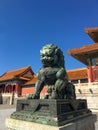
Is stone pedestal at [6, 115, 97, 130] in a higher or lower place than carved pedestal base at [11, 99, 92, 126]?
lower

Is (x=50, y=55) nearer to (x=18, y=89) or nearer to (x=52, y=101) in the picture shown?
(x=52, y=101)

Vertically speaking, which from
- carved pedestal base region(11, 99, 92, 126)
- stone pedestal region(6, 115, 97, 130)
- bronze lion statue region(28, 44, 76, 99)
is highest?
bronze lion statue region(28, 44, 76, 99)

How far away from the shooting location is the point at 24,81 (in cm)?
2531

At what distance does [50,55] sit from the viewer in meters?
2.52

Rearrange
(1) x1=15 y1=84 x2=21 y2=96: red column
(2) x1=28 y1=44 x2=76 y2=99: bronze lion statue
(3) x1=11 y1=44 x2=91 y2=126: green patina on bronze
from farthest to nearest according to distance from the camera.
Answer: (1) x1=15 y1=84 x2=21 y2=96: red column → (2) x1=28 y1=44 x2=76 y2=99: bronze lion statue → (3) x1=11 y1=44 x2=91 y2=126: green patina on bronze

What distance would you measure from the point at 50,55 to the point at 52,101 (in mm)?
820

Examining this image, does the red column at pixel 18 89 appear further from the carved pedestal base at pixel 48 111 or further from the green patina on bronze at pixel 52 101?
the carved pedestal base at pixel 48 111

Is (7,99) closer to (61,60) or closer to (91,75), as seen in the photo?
(91,75)

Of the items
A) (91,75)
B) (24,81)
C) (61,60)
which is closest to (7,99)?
(24,81)

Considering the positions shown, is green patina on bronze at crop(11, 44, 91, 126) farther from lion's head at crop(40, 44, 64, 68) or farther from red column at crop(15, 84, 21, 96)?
red column at crop(15, 84, 21, 96)

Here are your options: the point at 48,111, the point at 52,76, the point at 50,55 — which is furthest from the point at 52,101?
the point at 50,55

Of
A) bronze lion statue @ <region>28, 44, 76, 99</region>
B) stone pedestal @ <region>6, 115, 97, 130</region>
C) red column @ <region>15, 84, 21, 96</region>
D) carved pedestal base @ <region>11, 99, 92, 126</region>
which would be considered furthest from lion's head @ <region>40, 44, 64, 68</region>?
red column @ <region>15, 84, 21, 96</region>

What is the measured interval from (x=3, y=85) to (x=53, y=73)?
27.8 metres

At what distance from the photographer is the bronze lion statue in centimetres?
243
